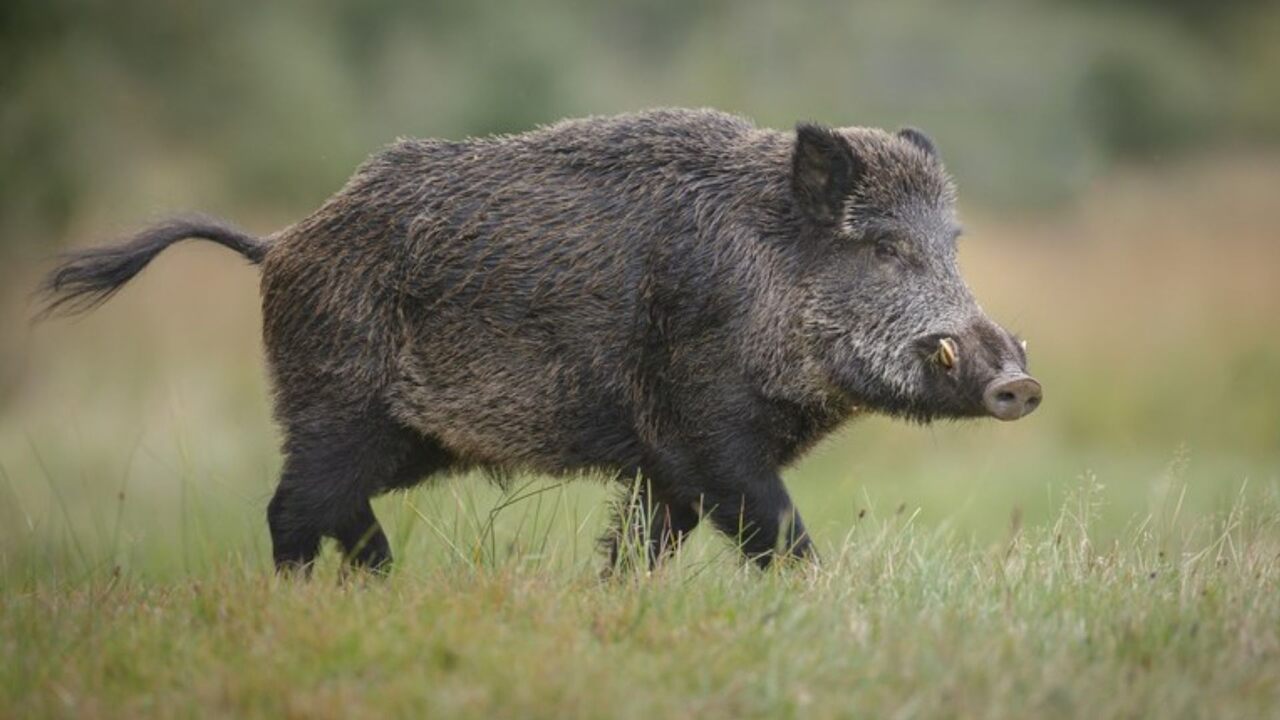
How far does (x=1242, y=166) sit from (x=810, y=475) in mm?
11380

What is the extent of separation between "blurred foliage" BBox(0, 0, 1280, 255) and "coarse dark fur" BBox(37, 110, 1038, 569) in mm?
10700

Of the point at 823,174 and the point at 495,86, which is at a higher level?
the point at 495,86

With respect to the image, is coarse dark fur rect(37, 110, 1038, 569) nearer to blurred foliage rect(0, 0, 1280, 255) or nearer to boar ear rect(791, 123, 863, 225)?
boar ear rect(791, 123, 863, 225)

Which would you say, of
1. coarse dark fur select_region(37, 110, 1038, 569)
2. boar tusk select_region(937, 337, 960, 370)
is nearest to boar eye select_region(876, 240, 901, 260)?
coarse dark fur select_region(37, 110, 1038, 569)

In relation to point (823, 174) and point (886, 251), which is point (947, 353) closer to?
point (886, 251)

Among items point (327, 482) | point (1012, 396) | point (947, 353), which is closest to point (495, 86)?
point (327, 482)

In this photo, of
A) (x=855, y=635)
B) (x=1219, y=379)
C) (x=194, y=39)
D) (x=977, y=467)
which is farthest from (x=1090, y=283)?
(x=194, y=39)

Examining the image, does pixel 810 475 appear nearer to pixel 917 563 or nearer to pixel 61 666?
pixel 917 563

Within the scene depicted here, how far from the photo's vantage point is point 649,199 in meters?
5.89

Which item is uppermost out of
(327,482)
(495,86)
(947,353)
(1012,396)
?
(495,86)

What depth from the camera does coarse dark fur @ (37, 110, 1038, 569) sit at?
564cm

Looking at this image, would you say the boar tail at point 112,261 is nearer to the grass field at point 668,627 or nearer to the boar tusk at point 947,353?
the grass field at point 668,627

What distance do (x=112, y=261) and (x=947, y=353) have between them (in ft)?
9.98

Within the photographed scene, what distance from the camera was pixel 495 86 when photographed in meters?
22.4
